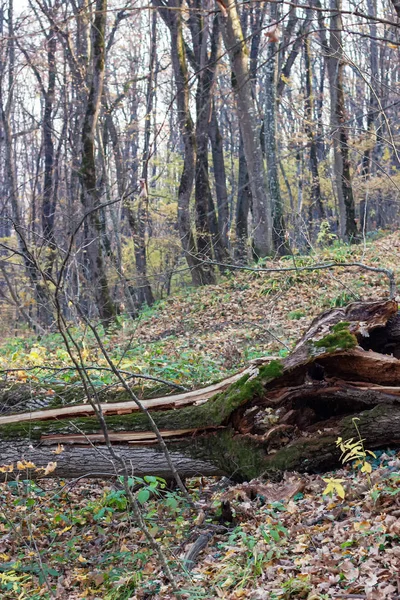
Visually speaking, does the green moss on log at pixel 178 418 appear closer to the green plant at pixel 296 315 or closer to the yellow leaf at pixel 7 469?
the yellow leaf at pixel 7 469

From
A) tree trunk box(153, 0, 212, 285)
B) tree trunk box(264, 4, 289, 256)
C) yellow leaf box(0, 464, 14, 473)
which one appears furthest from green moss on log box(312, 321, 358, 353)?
tree trunk box(153, 0, 212, 285)

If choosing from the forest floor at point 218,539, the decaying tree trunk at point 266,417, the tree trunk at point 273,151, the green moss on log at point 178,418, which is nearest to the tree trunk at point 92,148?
the tree trunk at point 273,151

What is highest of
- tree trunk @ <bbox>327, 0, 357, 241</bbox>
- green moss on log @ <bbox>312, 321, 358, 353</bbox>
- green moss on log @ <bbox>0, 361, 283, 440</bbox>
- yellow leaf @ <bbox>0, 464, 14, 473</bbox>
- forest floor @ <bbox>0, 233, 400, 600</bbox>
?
tree trunk @ <bbox>327, 0, 357, 241</bbox>

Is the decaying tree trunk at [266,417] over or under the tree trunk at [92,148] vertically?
under

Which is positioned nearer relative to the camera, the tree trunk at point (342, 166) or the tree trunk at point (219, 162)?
the tree trunk at point (342, 166)

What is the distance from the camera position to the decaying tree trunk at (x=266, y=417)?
4.73m

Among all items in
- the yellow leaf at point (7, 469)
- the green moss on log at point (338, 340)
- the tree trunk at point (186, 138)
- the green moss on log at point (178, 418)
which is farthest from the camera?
the tree trunk at point (186, 138)

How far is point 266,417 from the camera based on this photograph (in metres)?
5.06

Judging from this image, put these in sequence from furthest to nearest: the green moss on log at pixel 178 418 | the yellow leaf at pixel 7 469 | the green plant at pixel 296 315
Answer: the green plant at pixel 296 315 < the green moss on log at pixel 178 418 < the yellow leaf at pixel 7 469

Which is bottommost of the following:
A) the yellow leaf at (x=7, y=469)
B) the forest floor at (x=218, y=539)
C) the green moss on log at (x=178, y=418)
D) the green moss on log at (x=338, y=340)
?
the forest floor at (x=218, y=539)

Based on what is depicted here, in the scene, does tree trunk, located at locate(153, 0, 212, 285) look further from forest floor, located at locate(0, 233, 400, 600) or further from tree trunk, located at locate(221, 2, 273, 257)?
forest floor, located at locate(0, 233, 400, 600)

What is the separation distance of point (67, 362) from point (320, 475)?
209 inches

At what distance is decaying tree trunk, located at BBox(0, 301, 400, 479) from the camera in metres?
4.73

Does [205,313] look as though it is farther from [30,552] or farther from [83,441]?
[30,552]
